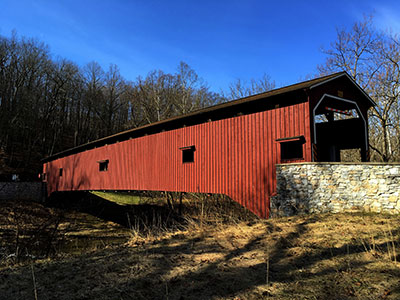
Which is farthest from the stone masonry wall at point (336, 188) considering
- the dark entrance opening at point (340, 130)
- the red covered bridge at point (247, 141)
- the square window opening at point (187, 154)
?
the square window opening at point (187, 154)

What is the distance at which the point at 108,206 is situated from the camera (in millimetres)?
25953

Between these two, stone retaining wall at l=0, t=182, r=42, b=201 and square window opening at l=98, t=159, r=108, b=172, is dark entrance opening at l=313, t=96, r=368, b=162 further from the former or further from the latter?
stone retaining wall at l=0, t=182, r=42, b=201

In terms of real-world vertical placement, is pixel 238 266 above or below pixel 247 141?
below

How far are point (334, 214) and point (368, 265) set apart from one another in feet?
12.5

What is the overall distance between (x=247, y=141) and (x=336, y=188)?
363 centimetres

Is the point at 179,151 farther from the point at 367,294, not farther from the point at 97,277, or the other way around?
the point at 367,294

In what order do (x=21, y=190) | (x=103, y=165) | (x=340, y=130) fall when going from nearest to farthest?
(x=340, y=130), (x=103, y=165), (x=21, y=190)

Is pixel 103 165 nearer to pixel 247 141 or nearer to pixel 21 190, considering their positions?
pixel 21 190

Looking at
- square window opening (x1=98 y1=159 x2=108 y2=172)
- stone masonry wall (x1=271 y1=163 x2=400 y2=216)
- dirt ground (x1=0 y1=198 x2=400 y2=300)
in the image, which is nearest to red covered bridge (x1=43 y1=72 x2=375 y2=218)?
stone masonry wall (x1=271 y1=163 x2=400 y2=216)

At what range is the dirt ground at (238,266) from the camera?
3.84 m

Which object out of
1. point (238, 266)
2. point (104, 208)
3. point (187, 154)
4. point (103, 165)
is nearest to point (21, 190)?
point (104, 208)

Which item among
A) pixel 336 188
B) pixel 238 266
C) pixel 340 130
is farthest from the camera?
pixel 340 130

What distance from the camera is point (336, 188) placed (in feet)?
27.1

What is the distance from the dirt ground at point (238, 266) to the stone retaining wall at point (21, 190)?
70.3 ft
